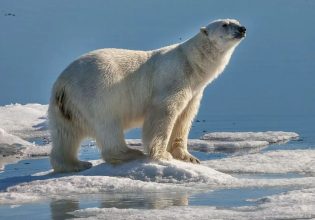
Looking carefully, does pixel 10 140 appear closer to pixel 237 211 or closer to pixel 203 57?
pixel 203 57

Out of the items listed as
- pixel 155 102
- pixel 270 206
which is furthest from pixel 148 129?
pixel 270 206

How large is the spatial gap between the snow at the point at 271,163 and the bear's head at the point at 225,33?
1.71 meters

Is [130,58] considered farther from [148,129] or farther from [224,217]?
[224,217]

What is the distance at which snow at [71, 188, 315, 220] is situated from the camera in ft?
23.5

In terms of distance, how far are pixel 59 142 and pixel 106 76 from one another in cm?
109

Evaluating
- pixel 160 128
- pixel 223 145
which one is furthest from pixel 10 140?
pixel 160 128

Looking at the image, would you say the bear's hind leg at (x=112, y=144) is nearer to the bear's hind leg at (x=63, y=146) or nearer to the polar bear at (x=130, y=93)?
the polar bear at (x=130, y=93)

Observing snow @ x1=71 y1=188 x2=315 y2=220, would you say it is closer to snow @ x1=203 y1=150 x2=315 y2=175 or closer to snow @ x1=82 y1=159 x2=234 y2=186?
snow @ x1=82 y1=159 x2=234 y2=186

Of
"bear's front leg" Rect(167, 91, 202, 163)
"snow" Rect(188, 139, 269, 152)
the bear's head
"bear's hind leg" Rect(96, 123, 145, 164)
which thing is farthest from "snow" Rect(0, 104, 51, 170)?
the bear's head

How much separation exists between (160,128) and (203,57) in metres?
1.22

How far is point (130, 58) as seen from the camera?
34.8ft

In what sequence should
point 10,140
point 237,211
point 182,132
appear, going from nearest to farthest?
1. point 237,211
2. point 182,132
3. point 10,140

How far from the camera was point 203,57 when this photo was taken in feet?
→ 35.0

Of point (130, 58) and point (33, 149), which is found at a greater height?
point (130, 58)
